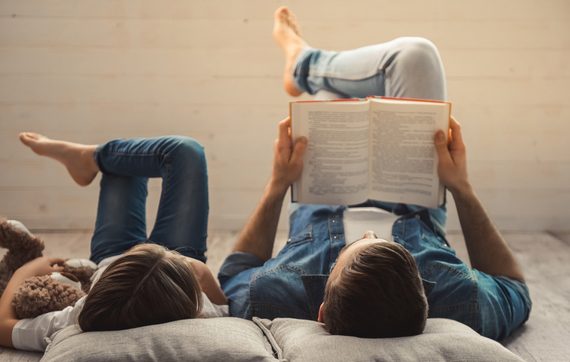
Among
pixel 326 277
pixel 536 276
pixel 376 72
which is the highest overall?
pixel 376 72

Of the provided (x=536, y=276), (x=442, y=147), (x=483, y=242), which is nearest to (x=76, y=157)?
(x=442, y=147)

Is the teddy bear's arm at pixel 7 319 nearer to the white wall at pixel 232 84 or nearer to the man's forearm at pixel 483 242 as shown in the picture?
the man's forearm at pixel 483 242

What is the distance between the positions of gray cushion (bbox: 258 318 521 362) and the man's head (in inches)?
1.1

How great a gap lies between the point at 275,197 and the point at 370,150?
24cm

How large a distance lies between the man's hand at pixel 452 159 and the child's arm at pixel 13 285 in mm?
844

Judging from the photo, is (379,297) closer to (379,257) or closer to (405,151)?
(379,257)

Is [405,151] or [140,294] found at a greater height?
[405,151]

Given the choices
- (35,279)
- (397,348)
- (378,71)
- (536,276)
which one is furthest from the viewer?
(536,276)

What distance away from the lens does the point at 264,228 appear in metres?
1.73

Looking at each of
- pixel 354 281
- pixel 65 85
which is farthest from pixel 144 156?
pixel 65 85

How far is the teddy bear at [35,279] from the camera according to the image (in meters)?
1.48

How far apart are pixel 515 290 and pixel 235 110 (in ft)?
4.75

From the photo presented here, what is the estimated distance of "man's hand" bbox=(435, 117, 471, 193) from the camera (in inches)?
66.2

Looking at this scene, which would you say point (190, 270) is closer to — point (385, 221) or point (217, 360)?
point (217, 360)
